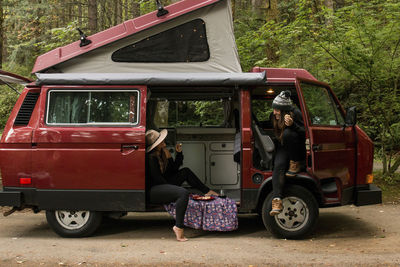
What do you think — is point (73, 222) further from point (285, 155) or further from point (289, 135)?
point (289, 135)

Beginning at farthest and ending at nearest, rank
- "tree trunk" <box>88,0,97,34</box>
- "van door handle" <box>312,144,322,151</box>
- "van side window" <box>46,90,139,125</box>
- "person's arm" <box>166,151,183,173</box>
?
"tree trunk" <box>88,0,97,34</box>
"person's arm" <box>166,151,183,173</box>
"van side window" <box>46,90,139,125</box>
"van door handle" <box>312,144,322,151</box>

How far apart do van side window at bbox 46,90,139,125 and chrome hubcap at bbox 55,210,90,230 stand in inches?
52.3

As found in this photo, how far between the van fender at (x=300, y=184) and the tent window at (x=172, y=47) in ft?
6.77

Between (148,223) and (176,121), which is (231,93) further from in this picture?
(148,223)

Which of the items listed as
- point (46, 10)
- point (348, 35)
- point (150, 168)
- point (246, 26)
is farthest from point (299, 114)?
point (46, 10)

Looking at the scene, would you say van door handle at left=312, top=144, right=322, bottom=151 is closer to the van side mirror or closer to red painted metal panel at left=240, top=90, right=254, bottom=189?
the van side mirror

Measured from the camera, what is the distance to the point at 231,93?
24.6 ft

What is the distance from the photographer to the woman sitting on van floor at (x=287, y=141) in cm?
613

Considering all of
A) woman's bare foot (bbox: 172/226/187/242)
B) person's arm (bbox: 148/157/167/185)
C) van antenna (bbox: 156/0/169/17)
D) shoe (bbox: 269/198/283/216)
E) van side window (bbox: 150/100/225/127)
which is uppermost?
van antenna (bbox: 156/0/169/17)

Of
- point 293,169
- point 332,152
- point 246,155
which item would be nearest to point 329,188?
point 332,152

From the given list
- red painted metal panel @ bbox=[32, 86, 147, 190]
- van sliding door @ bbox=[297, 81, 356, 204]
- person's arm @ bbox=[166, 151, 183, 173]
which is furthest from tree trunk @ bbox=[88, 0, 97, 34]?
van sliding door @ bbox=[297, 81, 356, 204]

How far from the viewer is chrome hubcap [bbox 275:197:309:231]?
20.5ft

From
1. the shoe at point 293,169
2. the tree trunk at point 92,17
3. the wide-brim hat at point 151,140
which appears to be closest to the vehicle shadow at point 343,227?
the shoe at point 293,169

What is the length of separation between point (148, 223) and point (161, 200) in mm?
1521
